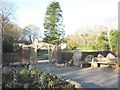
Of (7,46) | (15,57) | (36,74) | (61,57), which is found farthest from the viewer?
(61,57)

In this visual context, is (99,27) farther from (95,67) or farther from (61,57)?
(95,67)

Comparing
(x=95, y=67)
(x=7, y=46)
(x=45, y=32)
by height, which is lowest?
(x=95, y=67)

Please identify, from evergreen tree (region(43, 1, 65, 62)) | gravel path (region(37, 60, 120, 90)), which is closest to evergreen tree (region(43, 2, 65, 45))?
evergreen tree (region(43, 1, 65, 62))

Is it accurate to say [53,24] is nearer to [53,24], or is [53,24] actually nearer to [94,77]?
[53,24]

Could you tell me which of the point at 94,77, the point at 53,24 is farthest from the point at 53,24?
the point at 94,77

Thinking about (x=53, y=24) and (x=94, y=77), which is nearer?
(x=94, y=77)

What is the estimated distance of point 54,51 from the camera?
18781mm

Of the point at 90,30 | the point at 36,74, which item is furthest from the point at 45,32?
the point at 36,74

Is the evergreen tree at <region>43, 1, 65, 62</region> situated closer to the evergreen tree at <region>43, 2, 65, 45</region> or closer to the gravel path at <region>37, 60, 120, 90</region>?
the evergreen tree at <region>43, 2, 65, 45</region>

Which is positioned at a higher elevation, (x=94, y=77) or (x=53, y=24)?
(x=53, y=24)

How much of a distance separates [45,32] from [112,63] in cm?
1416

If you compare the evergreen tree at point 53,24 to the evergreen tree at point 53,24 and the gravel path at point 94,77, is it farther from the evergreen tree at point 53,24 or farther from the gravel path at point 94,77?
the gravel path at point 94,77

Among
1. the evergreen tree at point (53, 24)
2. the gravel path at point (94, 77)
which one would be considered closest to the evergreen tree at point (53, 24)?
the evergreen tree at point (53, 24)

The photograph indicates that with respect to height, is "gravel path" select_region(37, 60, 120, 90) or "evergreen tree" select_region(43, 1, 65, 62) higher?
"evergreen tree" select_region(43, 1, 65, 62)
